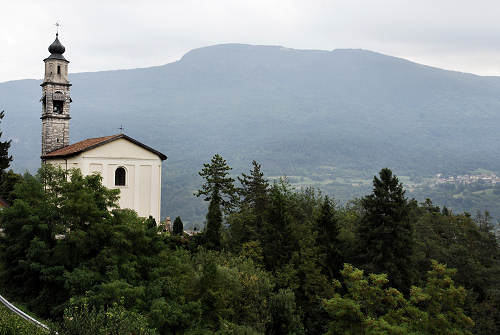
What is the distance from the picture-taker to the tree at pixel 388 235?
3253 cm

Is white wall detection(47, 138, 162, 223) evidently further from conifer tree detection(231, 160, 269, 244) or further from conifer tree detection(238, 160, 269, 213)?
conifer tree detection(238, 160, 269, 213)

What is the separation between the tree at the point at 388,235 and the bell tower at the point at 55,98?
98.4ft

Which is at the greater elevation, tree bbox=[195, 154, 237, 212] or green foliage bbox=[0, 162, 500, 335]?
tree bbox=[195, 154, 237, 212]

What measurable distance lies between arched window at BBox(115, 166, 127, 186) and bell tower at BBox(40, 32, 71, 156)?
10727mm

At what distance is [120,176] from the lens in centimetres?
4138

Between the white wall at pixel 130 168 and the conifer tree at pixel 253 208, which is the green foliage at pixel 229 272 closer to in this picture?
the conifer tree at pixel 253 208

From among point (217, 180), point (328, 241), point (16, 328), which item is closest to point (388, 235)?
point (328, 241)

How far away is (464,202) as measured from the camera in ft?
607

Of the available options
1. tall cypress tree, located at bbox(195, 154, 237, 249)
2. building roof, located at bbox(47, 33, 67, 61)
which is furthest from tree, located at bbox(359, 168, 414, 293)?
building roof, located at bbox(47, 33, 67, 61)

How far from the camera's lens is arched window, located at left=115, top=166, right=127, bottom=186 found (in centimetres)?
4116

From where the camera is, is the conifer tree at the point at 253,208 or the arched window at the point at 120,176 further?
the arched window at the point at 120,176

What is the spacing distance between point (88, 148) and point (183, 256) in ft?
46.3

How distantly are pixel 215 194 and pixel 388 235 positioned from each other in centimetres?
1455

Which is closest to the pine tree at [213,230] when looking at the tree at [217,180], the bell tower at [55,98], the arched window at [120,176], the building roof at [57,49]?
the tree at [217,180]
